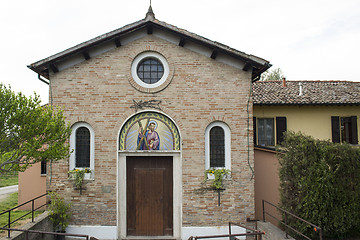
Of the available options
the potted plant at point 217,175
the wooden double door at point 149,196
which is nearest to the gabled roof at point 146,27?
the potted plant at point 217,175

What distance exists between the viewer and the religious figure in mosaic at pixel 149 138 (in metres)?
8.71

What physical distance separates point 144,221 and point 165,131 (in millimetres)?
2771

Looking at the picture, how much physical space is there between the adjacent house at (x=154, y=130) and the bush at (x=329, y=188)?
6.25 feet

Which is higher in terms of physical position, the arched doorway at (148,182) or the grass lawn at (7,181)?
the arched doorway at (148,182)

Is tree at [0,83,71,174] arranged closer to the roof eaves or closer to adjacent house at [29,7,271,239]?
adjacent house at [29,7,271,239]

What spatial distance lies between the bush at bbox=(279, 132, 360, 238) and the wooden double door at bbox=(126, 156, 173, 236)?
363 centimetres

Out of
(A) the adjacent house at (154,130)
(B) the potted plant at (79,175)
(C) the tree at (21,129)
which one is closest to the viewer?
(C) the tree at (21,129)

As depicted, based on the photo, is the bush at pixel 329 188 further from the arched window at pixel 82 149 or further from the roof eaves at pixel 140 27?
the arched window at pixel 82 149

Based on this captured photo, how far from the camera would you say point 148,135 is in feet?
28.7

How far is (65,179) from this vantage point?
28.3ft

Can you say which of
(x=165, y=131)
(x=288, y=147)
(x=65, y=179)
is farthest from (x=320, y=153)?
(x=65, y=179)

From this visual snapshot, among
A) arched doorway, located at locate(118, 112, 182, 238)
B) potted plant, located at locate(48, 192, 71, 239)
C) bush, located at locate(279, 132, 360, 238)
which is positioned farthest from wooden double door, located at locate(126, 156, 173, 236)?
bush, located at locate(279, 132, 360, 238)

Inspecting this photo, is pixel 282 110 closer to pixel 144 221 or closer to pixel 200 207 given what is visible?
pixel 200 207

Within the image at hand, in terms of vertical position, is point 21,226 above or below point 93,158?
below
